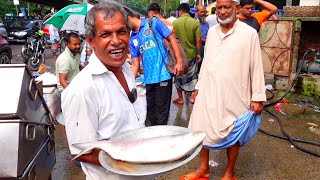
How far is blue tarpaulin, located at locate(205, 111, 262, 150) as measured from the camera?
9.65 ft

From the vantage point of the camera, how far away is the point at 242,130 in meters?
2.95

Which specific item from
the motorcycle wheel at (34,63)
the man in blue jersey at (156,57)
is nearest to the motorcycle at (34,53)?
the motorcycle wheel at (34,63)

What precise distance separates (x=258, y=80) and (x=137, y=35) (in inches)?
65.9

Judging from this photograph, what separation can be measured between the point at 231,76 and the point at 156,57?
4.06ft

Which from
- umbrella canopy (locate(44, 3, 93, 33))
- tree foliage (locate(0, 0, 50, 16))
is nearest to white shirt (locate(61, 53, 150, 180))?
umbrella canopy (locate(44, 3, 93, 33))

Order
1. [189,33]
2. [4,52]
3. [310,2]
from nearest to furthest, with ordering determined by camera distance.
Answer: [189,33] → [310,2] → [4,52]

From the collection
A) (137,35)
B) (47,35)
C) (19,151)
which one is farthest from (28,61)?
(19,151)

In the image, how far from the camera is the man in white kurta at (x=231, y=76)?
2902 millimetres

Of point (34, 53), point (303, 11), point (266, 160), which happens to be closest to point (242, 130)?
point (266, 160)

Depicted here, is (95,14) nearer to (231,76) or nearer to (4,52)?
(231,76)

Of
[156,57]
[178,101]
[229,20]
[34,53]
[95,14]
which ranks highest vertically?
[95,14]

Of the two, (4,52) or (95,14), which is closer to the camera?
(95,14)

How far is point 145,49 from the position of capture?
12.8 ft

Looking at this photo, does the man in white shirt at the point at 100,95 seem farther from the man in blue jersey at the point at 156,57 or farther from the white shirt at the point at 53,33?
the white shirt at the point at 53,33
